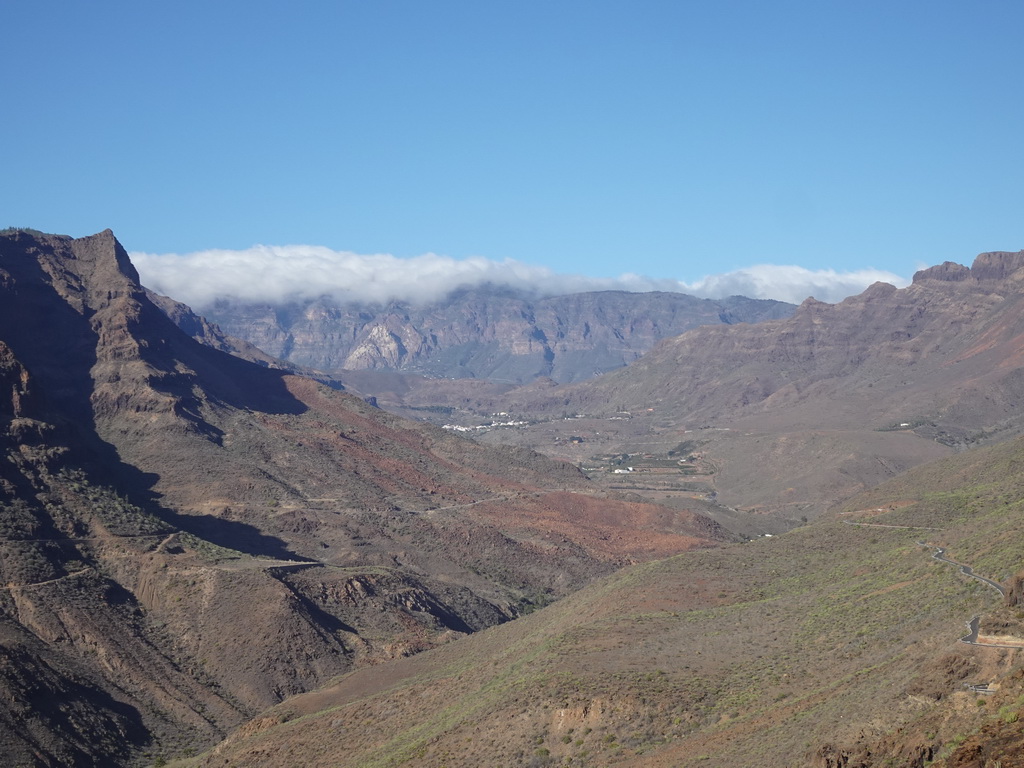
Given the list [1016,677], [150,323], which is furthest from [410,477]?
[1016,677]

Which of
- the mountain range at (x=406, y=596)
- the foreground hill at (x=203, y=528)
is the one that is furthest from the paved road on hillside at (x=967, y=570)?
the foreground hill at (x=203, y=528)

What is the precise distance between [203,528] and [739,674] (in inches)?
2758

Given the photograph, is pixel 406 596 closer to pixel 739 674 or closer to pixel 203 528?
pixel 203 528

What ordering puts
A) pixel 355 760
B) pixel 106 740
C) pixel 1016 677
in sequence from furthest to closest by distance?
pixel 106 740 < pixel 355 760 < pixel 1016 677

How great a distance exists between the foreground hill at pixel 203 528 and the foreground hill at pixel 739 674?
9.78 meters

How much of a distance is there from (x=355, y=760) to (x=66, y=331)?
104 metres

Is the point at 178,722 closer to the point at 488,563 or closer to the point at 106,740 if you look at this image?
the point at 106,740

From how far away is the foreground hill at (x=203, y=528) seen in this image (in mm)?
75625

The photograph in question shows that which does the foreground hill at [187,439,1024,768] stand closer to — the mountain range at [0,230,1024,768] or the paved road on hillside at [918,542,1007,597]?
the mountain range at [0,230,1024,768]

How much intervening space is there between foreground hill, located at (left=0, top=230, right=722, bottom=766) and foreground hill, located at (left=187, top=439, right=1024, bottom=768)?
32.1 ft

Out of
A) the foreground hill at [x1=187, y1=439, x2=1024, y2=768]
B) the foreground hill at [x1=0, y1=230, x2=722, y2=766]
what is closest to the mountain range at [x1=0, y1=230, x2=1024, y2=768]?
the foreground hill at [x1=187, y1=439, x2=1024, y2=768]

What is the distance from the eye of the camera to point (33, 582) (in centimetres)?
8081

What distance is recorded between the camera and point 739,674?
52188mm

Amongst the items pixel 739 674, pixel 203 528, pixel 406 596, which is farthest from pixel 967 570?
pixel 203 528
